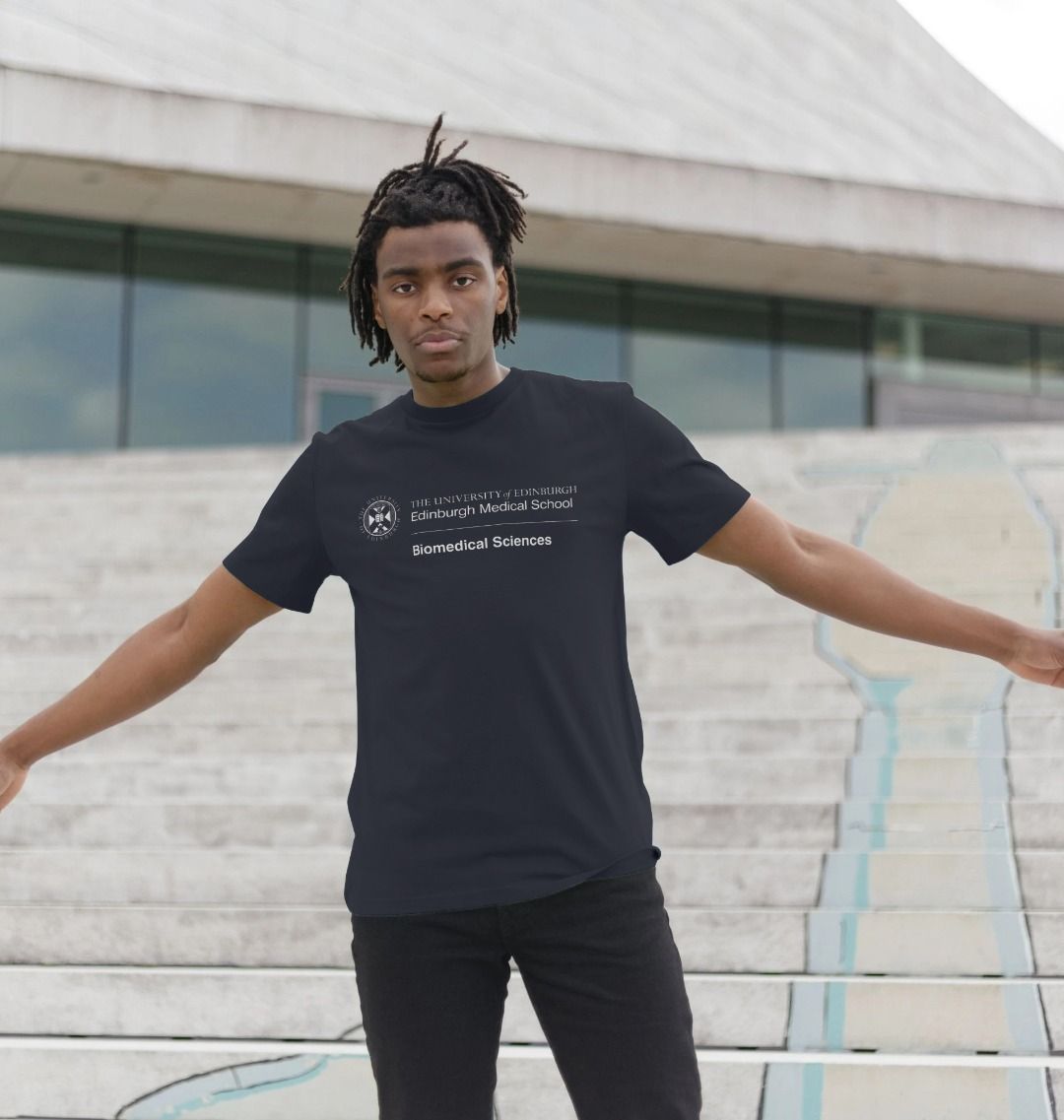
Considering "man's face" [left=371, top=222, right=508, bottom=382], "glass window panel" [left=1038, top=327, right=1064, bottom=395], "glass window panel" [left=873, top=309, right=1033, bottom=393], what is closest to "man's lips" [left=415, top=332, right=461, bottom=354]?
"man's face" [left=371, top=222, right=508, bottom=382]

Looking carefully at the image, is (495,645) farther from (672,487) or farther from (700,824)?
(700,824)

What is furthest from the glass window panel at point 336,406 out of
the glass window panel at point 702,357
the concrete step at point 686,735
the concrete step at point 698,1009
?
the concrete step at point 698,1009

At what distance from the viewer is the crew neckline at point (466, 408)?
71.1 inches

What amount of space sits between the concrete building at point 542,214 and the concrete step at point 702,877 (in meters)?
11.7

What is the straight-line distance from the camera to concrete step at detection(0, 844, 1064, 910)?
402 centimetres

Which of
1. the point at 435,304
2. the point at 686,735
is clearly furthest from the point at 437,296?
the point at 686,735

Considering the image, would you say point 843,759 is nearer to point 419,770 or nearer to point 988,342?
point 419,770

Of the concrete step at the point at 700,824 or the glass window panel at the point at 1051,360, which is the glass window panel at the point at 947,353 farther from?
the concrete step at the point at 700,824

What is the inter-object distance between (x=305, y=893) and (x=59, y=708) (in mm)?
2353

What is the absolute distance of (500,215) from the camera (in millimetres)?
1945

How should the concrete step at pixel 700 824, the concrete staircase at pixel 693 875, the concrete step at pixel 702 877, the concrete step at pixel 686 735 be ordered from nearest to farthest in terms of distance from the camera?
the concrete staircase at pixel 693 875
the concrete step at pixel 702 877
the concrete step at pixel 700 824
the concrete step at pixel 686 735

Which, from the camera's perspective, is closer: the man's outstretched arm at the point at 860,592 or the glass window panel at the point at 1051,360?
the man's outstretched arm at the point at 860,592

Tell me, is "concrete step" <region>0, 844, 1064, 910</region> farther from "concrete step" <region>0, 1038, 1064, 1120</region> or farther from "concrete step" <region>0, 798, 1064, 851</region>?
"concrete step" <region>0, 1038, 1064, 1120</region>

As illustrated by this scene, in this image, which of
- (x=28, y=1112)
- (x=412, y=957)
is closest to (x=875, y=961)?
(x=28, y=1112)
